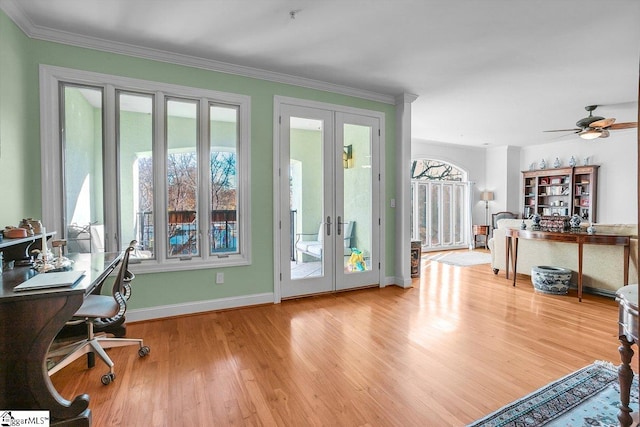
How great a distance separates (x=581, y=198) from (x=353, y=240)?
21.1 ft

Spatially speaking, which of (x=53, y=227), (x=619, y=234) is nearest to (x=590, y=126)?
(x=619, y=234)

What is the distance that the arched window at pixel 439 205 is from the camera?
8.05m

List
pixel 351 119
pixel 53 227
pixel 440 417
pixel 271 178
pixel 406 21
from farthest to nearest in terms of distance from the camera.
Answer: pixel 351 119 → pixel 271 178 → pixel 53 227 → pixel 406 21 → pixel 440 417

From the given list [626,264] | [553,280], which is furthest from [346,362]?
[626,264]

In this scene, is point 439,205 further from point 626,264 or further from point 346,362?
point 346,362

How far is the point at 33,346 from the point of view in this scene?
4.91 ft

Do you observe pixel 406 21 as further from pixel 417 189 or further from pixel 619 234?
pixel 417 189

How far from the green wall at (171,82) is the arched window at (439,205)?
12.1 feet

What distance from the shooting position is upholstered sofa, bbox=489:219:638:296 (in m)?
3.86

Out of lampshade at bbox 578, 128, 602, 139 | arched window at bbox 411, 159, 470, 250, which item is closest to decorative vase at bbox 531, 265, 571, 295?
lampshade at bbox 578, 128, 602, 139

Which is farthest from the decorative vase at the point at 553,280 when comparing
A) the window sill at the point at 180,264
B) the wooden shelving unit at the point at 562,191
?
the window sill at the point at 180,264

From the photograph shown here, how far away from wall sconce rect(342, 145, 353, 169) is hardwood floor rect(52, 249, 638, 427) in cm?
184

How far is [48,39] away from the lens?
2.81 meters

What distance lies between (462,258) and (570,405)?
5.43 metres
